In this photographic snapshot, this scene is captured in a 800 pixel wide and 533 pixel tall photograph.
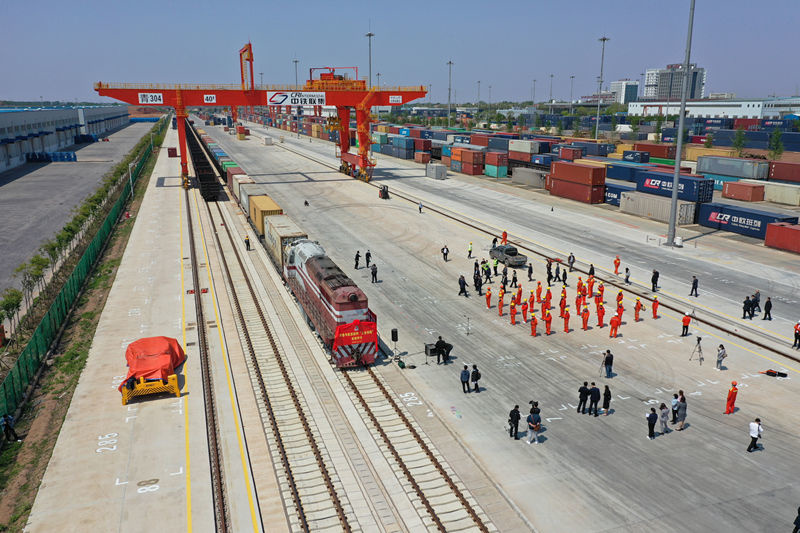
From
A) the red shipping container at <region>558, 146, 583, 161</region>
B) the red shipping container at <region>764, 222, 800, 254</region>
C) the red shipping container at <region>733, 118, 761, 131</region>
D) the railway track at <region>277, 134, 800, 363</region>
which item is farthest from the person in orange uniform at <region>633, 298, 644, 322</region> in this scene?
the red shipping container at <region>733, 118, 761, 131</region>

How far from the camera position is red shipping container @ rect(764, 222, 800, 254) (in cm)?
4703

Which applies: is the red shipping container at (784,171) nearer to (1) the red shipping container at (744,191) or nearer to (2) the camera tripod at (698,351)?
(1) the red shipping container at (744,191)

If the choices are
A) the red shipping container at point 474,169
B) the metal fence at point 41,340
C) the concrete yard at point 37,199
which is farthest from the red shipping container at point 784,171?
the concrete yard at point 37,199

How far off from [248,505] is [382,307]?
61.6 ft

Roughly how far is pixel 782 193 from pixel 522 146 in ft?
137

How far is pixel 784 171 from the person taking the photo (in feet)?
262

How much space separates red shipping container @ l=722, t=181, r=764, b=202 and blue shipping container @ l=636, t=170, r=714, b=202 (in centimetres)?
1500

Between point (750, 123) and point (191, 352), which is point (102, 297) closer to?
point (191, 352)

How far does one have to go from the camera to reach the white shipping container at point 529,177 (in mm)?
81938

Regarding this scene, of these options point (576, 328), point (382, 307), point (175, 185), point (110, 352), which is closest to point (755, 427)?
point (576, 328)

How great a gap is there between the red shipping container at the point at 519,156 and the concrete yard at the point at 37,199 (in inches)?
2699

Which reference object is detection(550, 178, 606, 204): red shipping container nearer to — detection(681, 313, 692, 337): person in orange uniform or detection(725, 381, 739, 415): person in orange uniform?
detection(681, 313, 692, 337): person in orange uniform

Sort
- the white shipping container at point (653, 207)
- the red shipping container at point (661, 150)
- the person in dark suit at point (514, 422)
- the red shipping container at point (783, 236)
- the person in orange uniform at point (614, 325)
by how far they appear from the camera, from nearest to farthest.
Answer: the person in dark suit at point (514, 422) → the person in orange uniform at point (614, 325) → the red shipping container at point (783, 236) → the white shipping container at point (653, 207) → the red shipping container at point (661, 150)

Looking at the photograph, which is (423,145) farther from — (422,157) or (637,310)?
(637,310)
